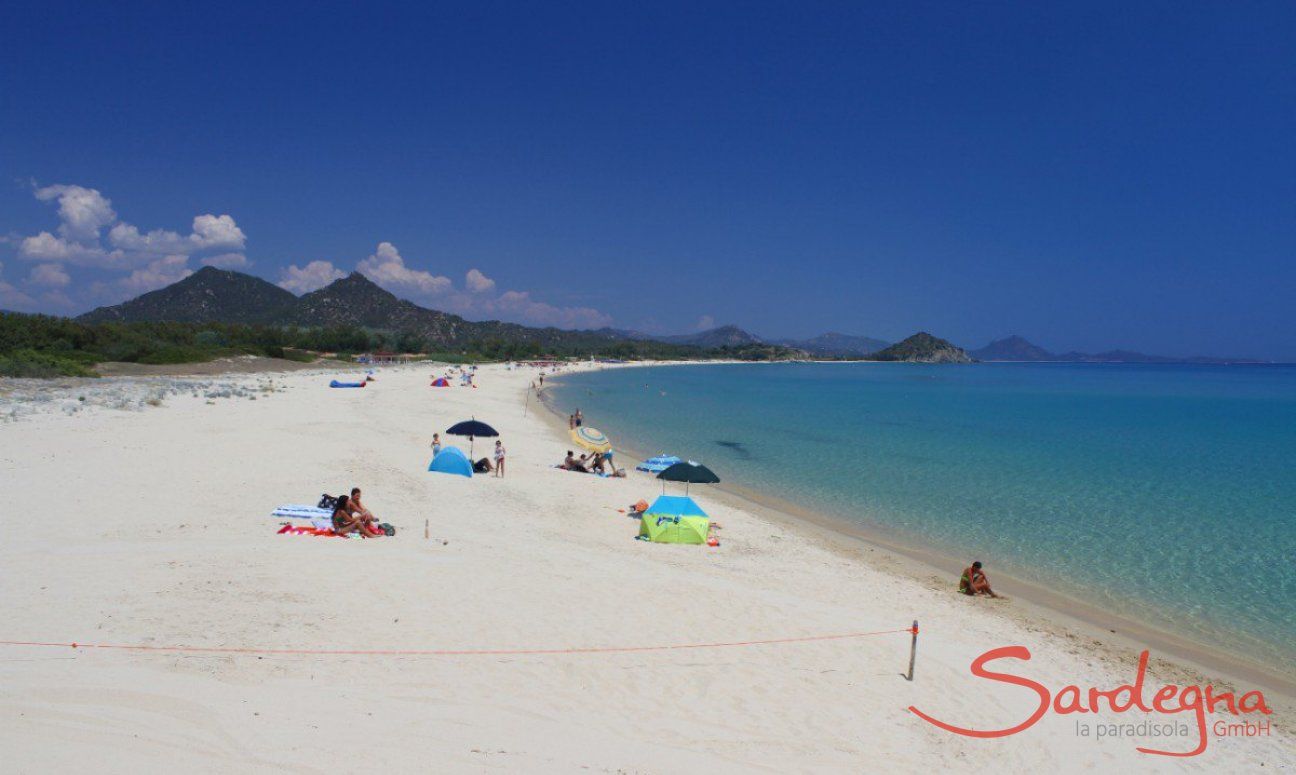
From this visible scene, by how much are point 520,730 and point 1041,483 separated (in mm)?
25344

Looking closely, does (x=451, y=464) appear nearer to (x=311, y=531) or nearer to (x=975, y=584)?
(x=311, y=531)

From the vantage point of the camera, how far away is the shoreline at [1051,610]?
9.76 m

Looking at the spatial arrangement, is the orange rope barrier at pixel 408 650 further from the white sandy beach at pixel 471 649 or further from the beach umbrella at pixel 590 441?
the beach umbrella at pixel 590 441

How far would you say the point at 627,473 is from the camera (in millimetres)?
22281

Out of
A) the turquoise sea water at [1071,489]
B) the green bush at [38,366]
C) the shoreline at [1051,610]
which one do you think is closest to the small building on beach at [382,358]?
the green bush at [38,366]

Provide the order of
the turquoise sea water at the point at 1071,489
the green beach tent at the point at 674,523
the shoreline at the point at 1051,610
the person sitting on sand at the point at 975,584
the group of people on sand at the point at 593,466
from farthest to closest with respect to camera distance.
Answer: the group of people on sand at the point at 593,466, the green beach tent at the point at 674,523, the turquoise sea water at the point at 1071,489, the person sitting on sand at the point at 975,584, the shoreline at the point at 1051,610

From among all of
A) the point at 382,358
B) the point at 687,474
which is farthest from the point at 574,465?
the point at 382,358

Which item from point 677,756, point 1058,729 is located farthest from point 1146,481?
point 677,756

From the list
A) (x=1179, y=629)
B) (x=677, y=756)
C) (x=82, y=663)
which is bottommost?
(x=1179, y=629)

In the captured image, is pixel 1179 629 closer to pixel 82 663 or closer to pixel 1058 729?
pixel 1058 729

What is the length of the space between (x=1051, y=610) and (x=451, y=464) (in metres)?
15.3

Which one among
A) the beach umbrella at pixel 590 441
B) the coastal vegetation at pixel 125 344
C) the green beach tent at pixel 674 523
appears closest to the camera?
the green beach tent at pixel 674 523

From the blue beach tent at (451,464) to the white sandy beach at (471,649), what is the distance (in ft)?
10.6

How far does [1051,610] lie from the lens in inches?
474
